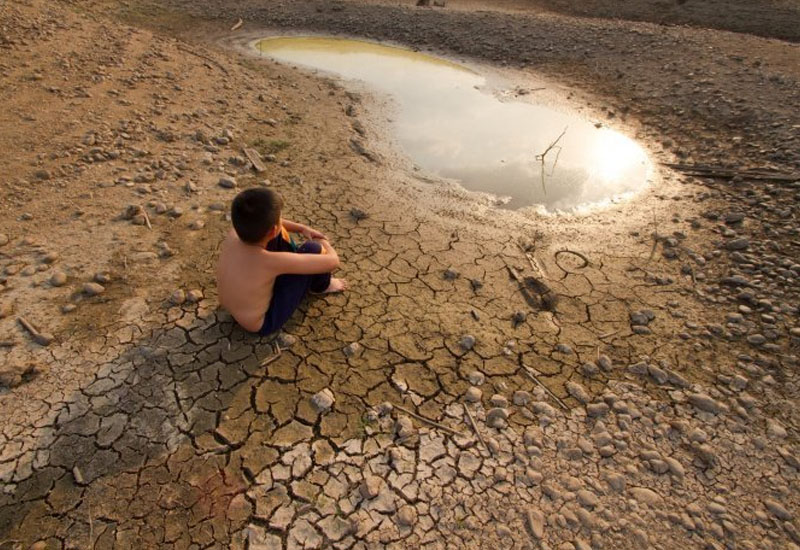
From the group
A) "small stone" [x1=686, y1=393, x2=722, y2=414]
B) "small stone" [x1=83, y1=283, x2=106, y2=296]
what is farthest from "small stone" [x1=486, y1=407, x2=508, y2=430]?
"small stone" [x1=83, y1=283, x2=106, y2=296]

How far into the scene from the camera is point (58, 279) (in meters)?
3.32

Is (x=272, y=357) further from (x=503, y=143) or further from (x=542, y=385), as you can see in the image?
(x=503, y=143)

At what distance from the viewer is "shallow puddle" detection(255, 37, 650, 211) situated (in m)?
5.33

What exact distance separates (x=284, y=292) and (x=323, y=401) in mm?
768

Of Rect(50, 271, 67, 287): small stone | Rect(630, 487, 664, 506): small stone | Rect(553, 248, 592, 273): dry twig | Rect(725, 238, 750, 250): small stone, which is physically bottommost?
Rect(50, 271, 67, 287): small stone

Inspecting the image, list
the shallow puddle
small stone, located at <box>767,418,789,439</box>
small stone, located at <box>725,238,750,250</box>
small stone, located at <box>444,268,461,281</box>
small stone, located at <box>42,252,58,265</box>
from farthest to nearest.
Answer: the shallow puddle < small stone, located at <box>725,238,750,250</box> < small stone, located at <box>444,268,461,281</box> < small stone, located at <box>42,252,58,265</box> < small stone, located at <box>767,418,789,439</box>

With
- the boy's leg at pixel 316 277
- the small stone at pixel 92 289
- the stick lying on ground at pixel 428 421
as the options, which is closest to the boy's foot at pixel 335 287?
the boy's leg at pixel 316 277

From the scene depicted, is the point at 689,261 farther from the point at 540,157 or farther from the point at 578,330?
the point at 540,157

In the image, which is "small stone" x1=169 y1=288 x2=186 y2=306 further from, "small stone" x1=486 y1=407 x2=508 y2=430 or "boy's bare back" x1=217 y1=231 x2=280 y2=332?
"small stone" x1=486 y1=407 x2=508 y2=430

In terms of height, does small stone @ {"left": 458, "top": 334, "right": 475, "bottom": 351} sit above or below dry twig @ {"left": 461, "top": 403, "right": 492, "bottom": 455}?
above

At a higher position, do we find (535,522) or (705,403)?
(705,403)

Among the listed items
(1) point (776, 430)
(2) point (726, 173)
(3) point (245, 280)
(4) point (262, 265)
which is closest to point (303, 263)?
(4) point (262, 265)

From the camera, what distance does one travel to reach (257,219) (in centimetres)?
264

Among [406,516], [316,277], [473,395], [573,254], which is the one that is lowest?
[406,516]
